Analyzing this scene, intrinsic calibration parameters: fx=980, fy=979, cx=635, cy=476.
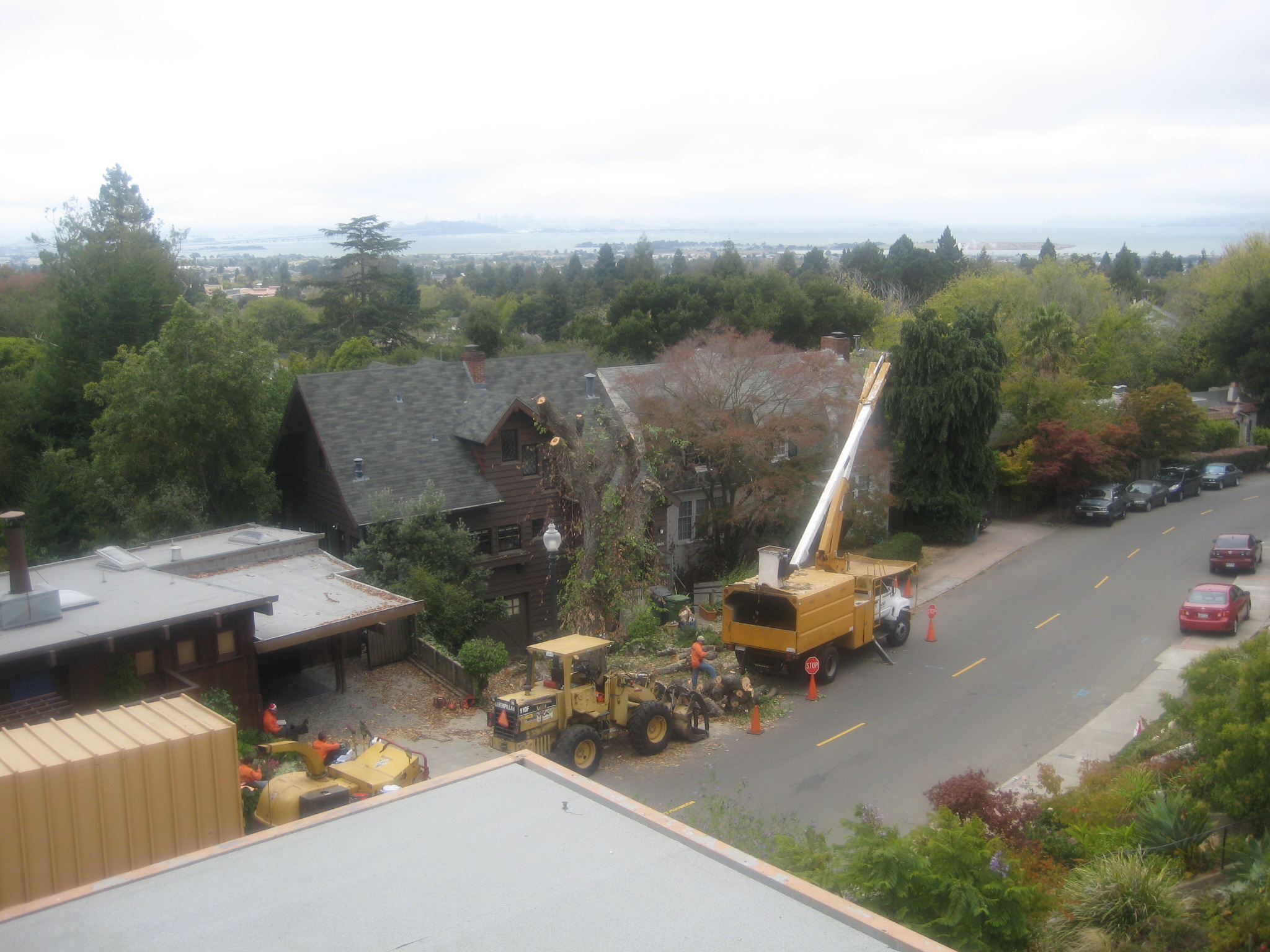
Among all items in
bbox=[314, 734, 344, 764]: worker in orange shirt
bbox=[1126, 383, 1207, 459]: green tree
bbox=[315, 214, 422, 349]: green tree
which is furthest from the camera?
bbox=[315, 214, 422, 349]: green tree

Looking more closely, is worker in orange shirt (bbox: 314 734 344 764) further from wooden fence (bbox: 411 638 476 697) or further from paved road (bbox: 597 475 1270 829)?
wooden fence (bbox: 411 638 476 697)

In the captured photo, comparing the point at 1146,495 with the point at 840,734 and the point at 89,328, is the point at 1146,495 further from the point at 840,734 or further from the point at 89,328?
the point at 89,328

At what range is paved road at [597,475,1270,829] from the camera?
17391 millimetres

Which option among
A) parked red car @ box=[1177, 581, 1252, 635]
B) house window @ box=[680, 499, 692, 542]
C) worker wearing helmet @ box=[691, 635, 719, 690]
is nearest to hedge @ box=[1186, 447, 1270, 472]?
parked red car @ box=[1177, 581, 1252, 635]

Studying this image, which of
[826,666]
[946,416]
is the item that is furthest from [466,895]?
[946,416]

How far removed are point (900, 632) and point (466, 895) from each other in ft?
63.1

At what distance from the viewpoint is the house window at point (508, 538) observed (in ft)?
95.1

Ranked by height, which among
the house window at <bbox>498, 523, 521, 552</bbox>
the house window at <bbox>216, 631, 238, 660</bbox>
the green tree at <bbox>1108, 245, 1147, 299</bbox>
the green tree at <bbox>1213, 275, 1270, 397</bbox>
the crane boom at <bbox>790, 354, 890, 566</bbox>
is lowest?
the house window at <bbox>498, 523, 521, 552</bbox>

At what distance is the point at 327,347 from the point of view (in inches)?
2712

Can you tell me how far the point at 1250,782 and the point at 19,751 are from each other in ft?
42.8

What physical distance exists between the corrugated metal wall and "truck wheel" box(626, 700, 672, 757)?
27.8 feet

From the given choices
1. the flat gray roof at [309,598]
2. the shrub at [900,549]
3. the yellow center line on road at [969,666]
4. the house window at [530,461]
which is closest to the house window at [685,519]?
the house window at [530,461]

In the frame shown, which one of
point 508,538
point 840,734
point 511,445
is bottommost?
point 840,734

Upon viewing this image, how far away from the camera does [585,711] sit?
17578 mm
